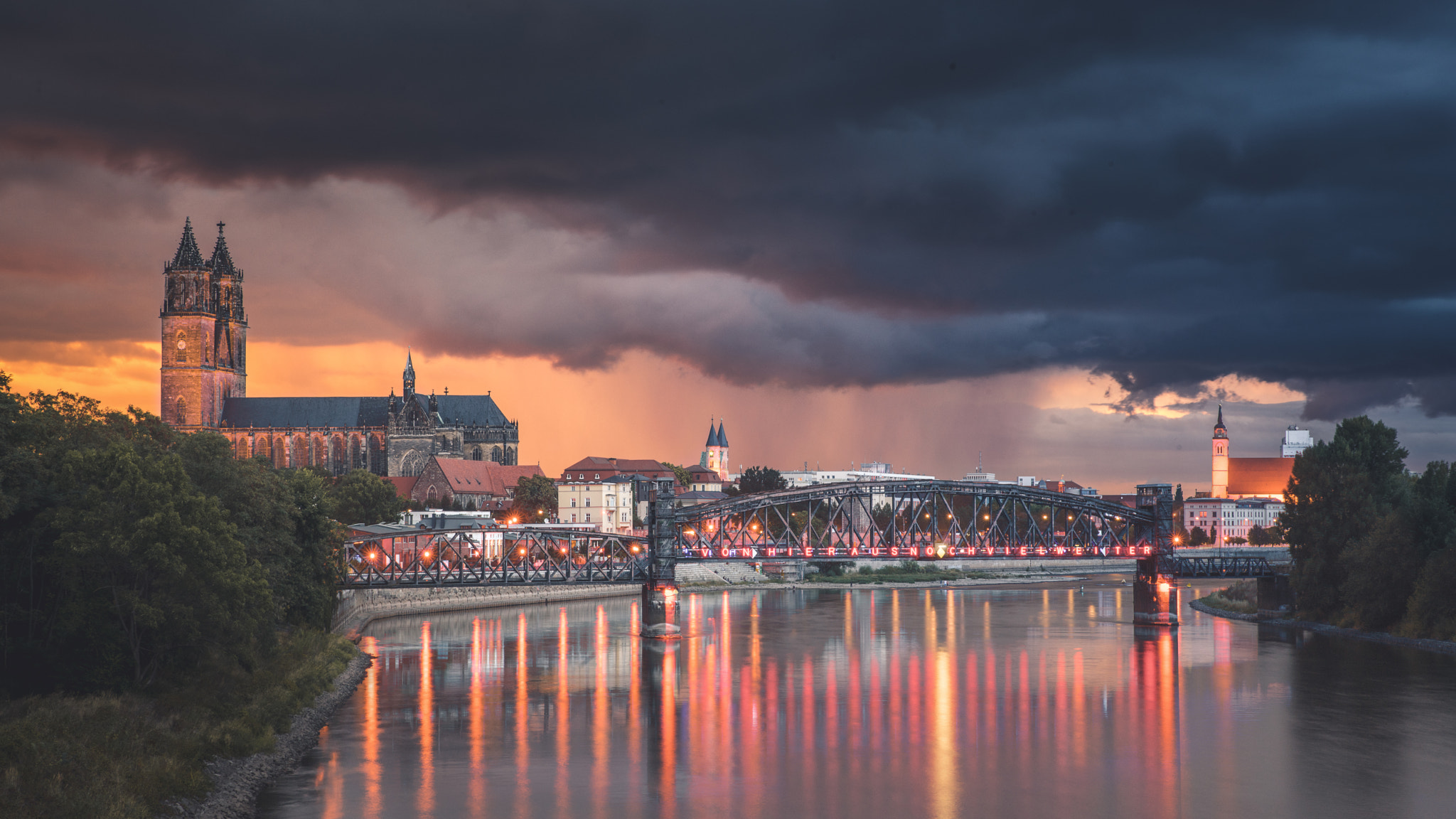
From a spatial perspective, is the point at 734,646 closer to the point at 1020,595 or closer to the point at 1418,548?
the point at 1418,548

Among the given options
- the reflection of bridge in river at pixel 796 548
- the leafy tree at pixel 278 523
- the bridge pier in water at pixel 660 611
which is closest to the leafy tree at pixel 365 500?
the reflection of bridge in river at pixel 796 548

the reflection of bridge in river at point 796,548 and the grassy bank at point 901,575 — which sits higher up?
the reflection of bridge in river at point 796,548

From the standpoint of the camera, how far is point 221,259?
644ft

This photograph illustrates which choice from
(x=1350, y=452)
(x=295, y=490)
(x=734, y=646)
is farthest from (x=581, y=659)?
(x=1350, y=452)

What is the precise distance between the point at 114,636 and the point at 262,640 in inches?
395

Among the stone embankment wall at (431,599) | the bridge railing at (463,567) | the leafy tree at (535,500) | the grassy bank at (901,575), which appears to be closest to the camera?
the bridge railing at (463,567)

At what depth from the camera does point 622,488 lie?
16038 centimetres

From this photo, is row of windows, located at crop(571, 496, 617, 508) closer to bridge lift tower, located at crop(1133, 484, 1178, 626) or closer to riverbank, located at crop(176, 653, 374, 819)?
bridge lift tower, located at crop(1133, 484, 1178, 626)

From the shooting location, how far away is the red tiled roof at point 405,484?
168 metres

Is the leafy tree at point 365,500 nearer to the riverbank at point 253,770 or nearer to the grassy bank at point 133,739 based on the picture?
the riverbank at point 253,770

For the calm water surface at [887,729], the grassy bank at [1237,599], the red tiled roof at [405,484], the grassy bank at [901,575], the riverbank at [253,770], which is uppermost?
the red tiled roof at [405,484]

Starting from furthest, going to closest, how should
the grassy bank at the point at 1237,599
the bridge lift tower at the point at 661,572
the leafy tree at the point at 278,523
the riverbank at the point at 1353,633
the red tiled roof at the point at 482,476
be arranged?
the red tiled roof at the point at 482,476 → the grassy bank at the point at 1237,599 → the bridge lift tower at the point at 661,572 → the riverbank at the point at 1353,633 → the leafy tree at the point at 278,523

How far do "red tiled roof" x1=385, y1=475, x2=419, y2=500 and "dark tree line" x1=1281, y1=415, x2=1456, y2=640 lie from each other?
111548 millimetres

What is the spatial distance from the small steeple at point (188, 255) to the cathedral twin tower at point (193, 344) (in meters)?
0.10
